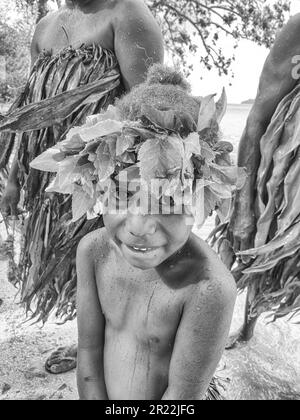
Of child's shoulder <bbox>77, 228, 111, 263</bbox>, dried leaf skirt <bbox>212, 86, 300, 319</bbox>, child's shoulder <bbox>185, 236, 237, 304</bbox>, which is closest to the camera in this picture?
→ child's shoulder <bbox>185, 236, 237, 304</bbox>

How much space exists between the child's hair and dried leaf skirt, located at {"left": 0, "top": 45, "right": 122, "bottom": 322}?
23.3 inches

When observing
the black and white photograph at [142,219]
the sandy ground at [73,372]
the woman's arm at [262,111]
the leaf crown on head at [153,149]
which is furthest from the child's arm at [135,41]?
the sandy ground at [73,372]

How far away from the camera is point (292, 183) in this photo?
160 cm

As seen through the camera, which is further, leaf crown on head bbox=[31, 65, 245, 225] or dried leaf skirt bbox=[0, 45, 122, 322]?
dried leaf skirt bbox=[0, 45, 122, 322]

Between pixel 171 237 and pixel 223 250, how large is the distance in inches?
39.9

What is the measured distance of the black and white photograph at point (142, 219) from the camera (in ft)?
2.93

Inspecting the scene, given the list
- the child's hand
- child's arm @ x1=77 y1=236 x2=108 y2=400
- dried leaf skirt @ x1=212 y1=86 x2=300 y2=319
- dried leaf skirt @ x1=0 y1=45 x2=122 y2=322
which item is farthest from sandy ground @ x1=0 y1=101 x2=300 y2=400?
child's arm @ x1=77 y1=236 x2=108 y2=400

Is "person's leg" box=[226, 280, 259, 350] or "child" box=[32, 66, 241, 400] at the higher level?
"child" box=[32, 66, 241, 400]

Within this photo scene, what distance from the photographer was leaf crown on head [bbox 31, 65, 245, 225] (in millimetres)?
849

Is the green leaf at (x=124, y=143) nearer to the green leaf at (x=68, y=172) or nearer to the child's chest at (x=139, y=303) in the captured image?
the green leaf at (x=68, y=172)

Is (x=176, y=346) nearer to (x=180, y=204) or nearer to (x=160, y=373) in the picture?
(x=160, y=373)

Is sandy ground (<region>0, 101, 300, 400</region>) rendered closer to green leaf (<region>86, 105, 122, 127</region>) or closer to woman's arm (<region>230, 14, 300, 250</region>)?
woman's arm (<region>230, 14, 300, 250</region>)

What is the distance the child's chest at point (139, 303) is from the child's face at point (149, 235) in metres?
0.10

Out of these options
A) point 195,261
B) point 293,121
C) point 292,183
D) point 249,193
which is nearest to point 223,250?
point 249,193
